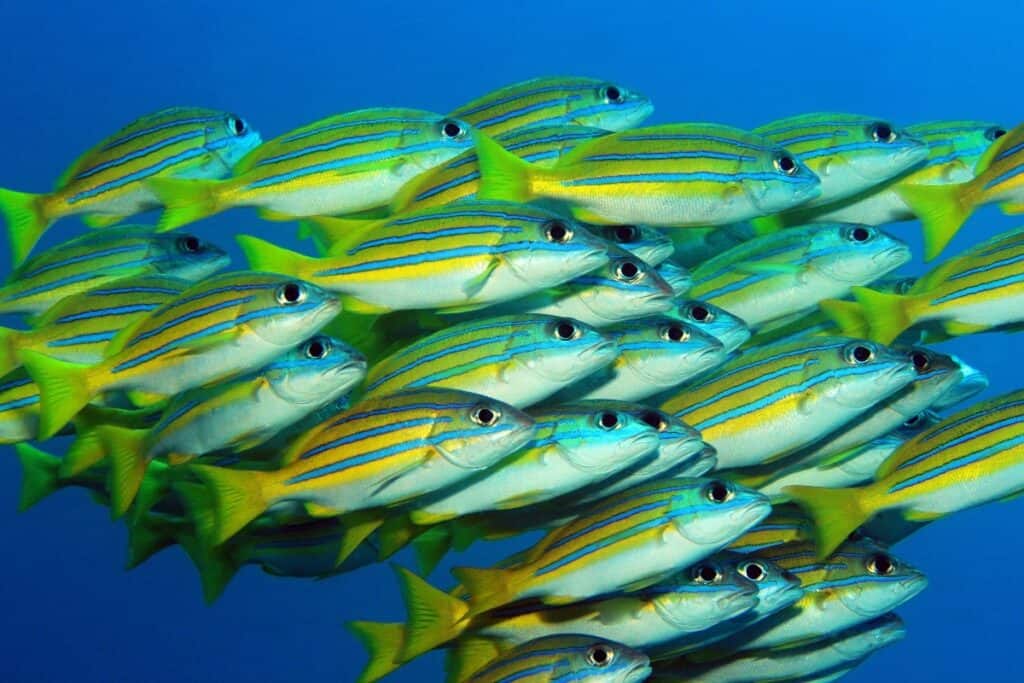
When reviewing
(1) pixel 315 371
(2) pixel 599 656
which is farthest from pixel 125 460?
(2) pixel 599 656

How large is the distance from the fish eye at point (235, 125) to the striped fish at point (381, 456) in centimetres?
168

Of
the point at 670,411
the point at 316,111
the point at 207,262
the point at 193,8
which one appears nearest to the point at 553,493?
the point at 670,411

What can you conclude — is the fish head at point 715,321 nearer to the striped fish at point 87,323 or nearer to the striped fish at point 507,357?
the striped fish at point 507,357

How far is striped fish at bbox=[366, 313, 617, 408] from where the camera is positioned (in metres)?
3.40

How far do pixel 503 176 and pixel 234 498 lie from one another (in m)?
1.58

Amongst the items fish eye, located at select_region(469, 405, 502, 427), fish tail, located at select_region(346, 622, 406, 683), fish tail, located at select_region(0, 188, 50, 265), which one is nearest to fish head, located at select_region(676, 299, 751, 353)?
fish eye, located at select_region(469, 405, 502, 427)

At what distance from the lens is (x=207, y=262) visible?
4.39 meters

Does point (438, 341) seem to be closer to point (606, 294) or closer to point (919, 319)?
point (606, 294)

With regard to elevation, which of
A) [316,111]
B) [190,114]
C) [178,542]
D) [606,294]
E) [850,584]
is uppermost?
[316,111]

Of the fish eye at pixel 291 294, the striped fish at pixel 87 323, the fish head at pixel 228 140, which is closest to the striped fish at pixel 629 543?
the fish eye at pixel 291 294

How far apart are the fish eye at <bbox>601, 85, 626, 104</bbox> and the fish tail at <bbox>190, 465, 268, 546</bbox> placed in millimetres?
2439

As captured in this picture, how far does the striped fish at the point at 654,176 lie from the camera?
3.61m

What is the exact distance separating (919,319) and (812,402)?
608 mm

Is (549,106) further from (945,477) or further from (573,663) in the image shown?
(573,663)
